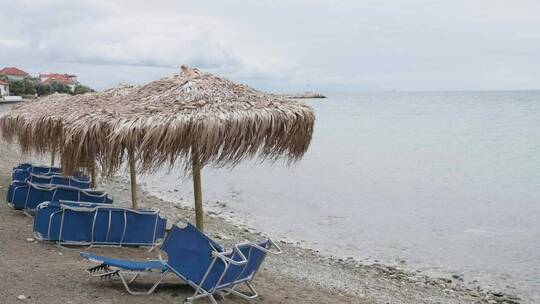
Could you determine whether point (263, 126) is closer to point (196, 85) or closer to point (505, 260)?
point (196, 85)

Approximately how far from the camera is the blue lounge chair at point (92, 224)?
6.75 meters

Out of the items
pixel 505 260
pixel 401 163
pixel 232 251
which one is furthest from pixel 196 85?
pixel 401 163

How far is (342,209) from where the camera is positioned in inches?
611

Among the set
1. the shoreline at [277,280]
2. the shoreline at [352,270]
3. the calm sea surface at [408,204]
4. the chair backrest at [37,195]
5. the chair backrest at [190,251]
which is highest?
the chair backrest at [190,251]

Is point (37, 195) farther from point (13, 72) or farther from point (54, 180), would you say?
point (13, 72)

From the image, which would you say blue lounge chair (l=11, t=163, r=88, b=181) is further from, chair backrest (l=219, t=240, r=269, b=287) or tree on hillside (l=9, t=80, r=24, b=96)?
tree on hillside (l=9, t=80, r=24, b=96)

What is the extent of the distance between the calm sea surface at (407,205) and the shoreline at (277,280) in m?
0.81

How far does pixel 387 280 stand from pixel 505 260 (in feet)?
10.1

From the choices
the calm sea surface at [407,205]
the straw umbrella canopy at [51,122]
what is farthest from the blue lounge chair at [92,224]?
the calm sea surface at [407,205]

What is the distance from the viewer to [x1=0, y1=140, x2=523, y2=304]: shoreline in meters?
5.19

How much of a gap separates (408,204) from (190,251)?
12.7m

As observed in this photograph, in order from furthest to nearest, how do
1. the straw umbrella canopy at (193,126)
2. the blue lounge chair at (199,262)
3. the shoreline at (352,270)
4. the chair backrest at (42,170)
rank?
the chair backrest at (42,170), the shoreline at (352,270), the straw umbrella canopy at (193,126), the blue lounge chair at (199,262)

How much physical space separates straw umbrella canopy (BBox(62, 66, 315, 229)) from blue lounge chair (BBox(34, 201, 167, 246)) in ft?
3.66

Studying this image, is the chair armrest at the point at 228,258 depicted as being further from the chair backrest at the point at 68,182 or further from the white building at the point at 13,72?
the white building at the point at 13,72
